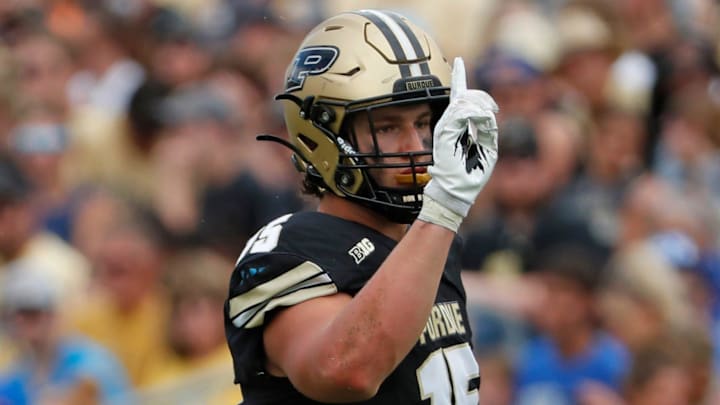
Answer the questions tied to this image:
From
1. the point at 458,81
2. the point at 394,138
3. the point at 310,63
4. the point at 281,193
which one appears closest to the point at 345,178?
the point at 394,138

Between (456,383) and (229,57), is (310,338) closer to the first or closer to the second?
(456,383)

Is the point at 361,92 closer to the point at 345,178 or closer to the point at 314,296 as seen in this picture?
the point at 345,178

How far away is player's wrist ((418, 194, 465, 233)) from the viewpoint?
310cm

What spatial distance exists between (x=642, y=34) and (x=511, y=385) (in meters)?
4.24

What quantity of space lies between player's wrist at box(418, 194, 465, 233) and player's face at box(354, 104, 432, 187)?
A: 11.8 inches

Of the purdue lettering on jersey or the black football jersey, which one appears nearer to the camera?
the black football jersey

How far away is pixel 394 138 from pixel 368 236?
0.24 metres

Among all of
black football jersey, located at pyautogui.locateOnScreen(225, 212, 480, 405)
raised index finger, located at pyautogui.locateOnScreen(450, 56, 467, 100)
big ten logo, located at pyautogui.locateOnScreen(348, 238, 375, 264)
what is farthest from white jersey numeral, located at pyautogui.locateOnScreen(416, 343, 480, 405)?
raised index finger, located at pyautogui.locateOnScreen(450, 56, 467, 100)

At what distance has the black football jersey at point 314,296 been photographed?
3273mm

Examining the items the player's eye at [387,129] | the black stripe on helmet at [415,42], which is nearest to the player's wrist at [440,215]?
the player's eye at [387,129]

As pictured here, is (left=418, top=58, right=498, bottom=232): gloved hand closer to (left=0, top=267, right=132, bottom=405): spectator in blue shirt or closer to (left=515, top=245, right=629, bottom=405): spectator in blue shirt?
(left=515, top=245, right=629, bottom=405): spectator in blue shirt

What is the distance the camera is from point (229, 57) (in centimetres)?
943

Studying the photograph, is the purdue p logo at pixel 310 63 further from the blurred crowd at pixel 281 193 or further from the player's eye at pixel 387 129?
the blurred crowd at pixel 281 193

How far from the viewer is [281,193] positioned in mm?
7816
